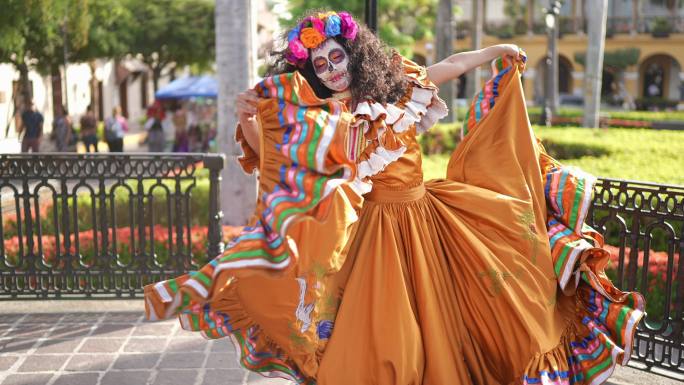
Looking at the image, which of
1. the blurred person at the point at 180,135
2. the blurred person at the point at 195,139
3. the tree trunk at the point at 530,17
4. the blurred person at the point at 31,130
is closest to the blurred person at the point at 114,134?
the blurred person at the point at 180,135

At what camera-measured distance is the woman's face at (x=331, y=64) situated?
362 centimetres

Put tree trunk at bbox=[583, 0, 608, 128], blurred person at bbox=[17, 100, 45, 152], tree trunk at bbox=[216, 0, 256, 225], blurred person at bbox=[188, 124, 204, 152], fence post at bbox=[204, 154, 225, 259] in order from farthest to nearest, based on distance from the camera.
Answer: blurred person at bbox=[188, 124, 204, 152] → blurred person at bbox=[17, 100, 45, 152] → tree trunk at bbox=[583, 0, 608, 128] → tree trunk at bbox=[216, 0, 256, 225] → fence post at bbox=[204, 154, 225, 259]

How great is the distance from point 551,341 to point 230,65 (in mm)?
5560

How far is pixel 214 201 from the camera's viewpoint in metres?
6.32

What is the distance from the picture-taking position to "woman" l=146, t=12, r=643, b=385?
125 inches

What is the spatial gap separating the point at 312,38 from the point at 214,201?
2.97 meters

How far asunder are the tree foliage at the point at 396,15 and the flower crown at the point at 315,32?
13.3 meters

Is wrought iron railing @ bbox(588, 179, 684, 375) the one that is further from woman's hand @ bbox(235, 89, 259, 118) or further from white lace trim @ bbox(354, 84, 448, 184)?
woman's hand @ bbox(235, 89, 259, 118)

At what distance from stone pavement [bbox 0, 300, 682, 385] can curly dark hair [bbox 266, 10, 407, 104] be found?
1.88 metres

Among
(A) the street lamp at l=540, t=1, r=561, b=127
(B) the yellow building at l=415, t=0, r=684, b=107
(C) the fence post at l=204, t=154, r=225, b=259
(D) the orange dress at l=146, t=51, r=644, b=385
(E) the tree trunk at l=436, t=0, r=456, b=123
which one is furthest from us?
(B) the yellow building at l=415, t=0, r=684, b=107

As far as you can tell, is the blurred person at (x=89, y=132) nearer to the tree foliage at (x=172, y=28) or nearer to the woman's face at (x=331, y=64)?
the tree foliage at (x=172, y=28)

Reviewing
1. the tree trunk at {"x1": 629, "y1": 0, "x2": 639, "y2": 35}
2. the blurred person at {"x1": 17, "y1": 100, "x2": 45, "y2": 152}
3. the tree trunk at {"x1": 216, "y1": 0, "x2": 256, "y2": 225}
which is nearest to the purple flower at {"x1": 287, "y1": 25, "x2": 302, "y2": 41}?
the tree trunk at {"x1": 216, "y1": 0, "x2": 256, "y2": 225}

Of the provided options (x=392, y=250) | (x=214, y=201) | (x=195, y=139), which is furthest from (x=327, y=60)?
(x=195, y=139)

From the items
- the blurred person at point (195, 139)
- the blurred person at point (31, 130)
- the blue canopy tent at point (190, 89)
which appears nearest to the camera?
the blurred person at point (31, 130)
